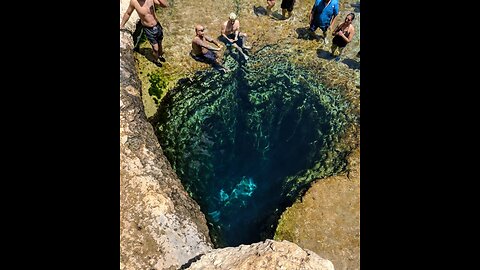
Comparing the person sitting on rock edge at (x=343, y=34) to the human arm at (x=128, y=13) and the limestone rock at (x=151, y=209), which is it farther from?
the limestone rock at (x=151, y=209)

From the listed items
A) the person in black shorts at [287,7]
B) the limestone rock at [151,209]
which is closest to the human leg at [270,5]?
the person in black shorts at [287,7]

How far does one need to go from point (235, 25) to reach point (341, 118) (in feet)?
9.96

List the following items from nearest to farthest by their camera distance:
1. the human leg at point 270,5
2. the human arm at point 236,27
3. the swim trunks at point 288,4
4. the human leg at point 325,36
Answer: the human arm at point 236,27
the human leg at point 325,36
the swim trunks at point 288,4
the human leg at point 270,5

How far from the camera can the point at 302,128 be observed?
8.09 m

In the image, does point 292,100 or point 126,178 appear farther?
point 292,100

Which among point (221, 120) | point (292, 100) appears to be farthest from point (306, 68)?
point (221, 120)

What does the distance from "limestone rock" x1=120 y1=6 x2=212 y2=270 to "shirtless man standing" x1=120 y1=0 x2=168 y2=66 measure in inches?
69.4

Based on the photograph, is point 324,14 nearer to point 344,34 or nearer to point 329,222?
point 344,34

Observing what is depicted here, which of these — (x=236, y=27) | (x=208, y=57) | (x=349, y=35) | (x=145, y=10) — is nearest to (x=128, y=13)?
(x=145, y=10)

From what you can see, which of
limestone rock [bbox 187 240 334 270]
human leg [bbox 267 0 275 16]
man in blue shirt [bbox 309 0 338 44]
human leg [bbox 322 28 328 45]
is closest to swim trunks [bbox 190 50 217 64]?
human leg [bbox 267 0 275 16]

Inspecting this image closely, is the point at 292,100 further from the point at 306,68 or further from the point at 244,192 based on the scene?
the point at 244,192

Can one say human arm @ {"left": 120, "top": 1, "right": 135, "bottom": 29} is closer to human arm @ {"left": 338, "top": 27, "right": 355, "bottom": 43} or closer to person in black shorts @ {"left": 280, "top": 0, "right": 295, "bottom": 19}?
person in black shorts @ {"left": 280, "top": 0, "right": 295, "bottom": 19}

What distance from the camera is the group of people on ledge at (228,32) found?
8.39 metres

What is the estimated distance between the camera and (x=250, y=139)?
26.2 ft
